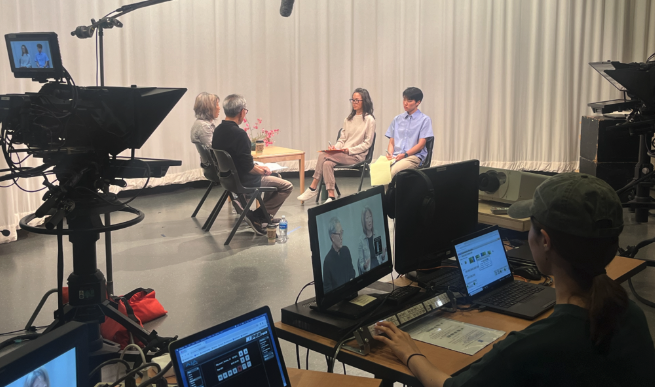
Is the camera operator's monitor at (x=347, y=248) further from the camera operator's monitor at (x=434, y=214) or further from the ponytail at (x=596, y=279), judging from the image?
the ponytail at (x=596, y=279)

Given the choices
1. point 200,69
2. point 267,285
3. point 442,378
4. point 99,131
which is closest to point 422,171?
point 442,378

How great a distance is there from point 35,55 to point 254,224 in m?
3.34

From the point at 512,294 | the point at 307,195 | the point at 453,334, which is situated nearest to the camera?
the point at 453,334

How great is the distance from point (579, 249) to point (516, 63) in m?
7.29

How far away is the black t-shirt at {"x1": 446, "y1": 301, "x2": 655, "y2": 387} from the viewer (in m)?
1.37

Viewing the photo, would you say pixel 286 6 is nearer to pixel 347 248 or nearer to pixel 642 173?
pixel 347 248

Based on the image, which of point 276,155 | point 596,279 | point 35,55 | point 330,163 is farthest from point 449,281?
point 330,163

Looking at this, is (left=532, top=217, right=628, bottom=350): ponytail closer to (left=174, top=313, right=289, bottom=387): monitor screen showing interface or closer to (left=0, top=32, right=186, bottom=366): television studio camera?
(left=174, top=313, right=289, bottom=387): monitor screen showing interface

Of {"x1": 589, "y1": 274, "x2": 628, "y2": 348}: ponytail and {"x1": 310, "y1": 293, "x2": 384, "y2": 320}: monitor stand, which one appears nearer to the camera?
{"x1": 589, "y1": 274, "x2": 628, "y2": 348}: ponytail

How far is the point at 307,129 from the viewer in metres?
8.77

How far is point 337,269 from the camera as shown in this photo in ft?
6.67

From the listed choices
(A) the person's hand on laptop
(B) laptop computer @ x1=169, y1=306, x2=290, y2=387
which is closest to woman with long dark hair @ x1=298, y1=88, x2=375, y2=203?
(A) the person's hand on laptop

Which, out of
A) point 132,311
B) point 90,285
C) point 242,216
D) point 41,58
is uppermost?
point 41,58

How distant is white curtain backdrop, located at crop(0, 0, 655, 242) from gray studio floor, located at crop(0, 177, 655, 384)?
75.8 inches
